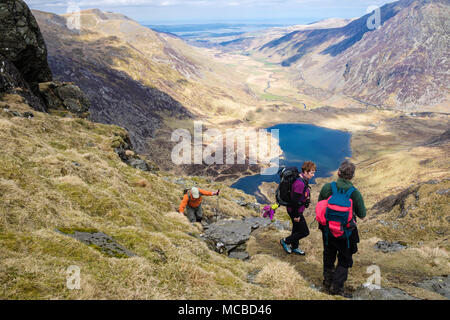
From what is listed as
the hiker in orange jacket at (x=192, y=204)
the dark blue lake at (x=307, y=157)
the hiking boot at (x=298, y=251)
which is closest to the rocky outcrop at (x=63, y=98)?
the hiker in orange jacket at (x=192, y=204)

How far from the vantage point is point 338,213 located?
8344 millimetres

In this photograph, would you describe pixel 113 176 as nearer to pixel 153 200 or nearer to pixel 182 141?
pixel 153 200

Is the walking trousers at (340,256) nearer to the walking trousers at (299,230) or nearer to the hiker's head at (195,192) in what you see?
the walking trousers at (299,230)

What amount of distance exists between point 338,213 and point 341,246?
1236mm

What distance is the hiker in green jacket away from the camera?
8402mm

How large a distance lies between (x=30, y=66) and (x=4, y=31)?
5092 millimetres

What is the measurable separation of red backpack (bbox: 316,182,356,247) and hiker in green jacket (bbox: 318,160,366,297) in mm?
149

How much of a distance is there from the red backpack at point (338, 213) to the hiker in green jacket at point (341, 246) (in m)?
0.15

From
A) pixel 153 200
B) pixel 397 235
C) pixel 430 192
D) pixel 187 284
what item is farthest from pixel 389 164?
pixel 187 284

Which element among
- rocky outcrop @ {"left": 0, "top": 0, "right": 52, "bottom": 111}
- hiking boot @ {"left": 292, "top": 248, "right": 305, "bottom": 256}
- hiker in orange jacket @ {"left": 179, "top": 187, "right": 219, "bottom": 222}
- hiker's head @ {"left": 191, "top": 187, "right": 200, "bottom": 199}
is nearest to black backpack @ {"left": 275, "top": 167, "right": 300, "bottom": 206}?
hiking boot @ {"left": 292, "top": 248, "right": 305, "bottom": 256}

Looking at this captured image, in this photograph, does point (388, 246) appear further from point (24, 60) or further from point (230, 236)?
point (24, 60)

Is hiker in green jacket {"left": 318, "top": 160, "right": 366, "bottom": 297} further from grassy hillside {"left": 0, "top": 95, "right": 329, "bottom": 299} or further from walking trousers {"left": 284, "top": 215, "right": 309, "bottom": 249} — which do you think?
walking trousers {"left": 284, "top": 215, "right": 309, "bottom": 249}

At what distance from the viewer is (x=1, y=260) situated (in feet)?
18.6

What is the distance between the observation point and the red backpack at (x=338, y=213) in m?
8.32
